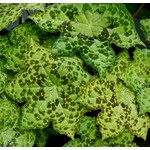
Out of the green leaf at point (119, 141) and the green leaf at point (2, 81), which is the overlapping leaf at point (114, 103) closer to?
the green leaf at point (119, 141)

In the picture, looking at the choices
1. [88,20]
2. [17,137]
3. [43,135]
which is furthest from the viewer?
[43,135]

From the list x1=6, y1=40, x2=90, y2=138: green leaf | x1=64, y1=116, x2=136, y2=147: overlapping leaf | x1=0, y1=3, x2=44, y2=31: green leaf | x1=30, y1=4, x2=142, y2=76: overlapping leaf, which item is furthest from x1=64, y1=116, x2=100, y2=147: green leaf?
x1=0, y1=3, x2=44, y2=31: green leaf

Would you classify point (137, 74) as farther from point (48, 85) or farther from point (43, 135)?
point (43, 135)

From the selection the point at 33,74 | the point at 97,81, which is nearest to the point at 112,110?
the point at 97,81

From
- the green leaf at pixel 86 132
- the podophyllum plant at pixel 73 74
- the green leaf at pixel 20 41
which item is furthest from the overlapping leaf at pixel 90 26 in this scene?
the green leaf at pixel 86 132

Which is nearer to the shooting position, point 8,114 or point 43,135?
point 8,114

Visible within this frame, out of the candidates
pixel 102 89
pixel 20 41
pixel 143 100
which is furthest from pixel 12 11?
pixel 143 100

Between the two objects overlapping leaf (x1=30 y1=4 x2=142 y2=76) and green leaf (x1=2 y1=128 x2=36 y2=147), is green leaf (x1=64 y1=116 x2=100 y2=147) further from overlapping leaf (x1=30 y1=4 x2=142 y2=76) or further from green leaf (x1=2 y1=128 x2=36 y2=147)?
overlapping leaf (x1=30 y1=4 x2=142 y2=76)
